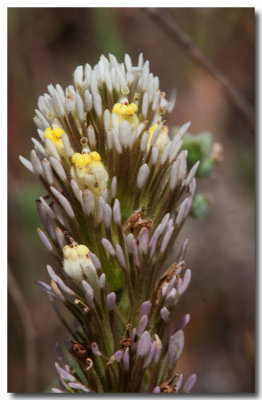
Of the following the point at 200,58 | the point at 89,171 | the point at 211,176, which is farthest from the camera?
the point at 200,58

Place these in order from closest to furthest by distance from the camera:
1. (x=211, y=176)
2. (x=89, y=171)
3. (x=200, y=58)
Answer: (x=89, y=171) → (x=211, y=176) → (x=200, y=58)

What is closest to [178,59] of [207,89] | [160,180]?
[207,89]

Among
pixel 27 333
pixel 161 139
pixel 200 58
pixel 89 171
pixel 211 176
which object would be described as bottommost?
pixel 27 333

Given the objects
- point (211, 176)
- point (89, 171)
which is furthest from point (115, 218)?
point (211, 176)

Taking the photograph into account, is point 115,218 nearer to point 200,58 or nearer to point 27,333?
point 27,333

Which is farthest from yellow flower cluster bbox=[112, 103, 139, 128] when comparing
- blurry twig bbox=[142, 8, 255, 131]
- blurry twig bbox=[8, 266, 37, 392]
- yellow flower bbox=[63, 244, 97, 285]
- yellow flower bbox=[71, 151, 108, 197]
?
blurry twig bbox=[8, 266, 37, 392]

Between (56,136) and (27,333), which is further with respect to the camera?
(27,333)
